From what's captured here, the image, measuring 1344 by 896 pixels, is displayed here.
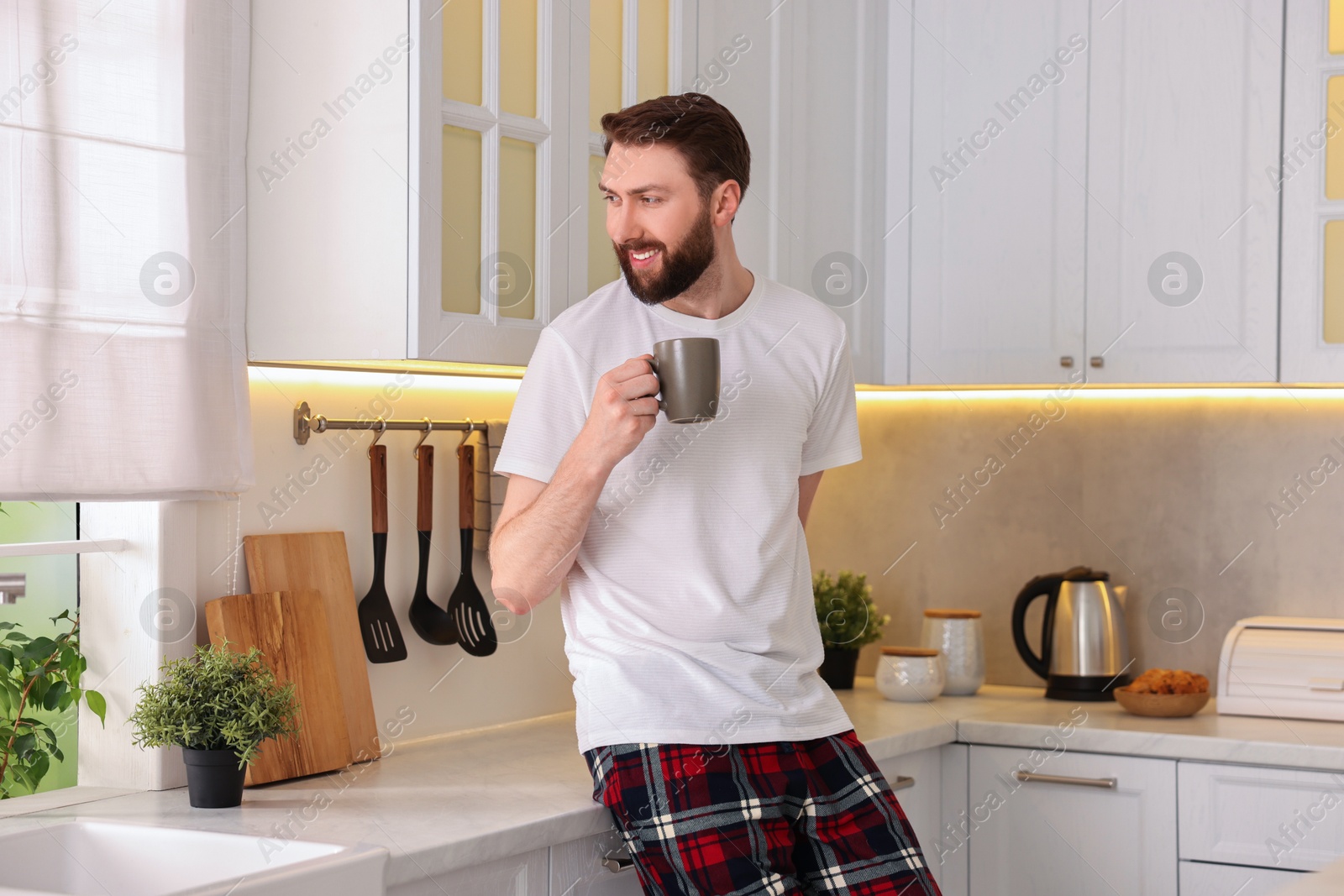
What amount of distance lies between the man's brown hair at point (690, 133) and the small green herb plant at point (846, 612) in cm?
130

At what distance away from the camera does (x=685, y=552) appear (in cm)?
172

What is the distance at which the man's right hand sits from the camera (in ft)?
5.13

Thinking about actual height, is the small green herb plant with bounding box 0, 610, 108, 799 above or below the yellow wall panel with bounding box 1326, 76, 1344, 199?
below

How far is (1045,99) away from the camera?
2662mm

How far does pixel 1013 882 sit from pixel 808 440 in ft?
3.41

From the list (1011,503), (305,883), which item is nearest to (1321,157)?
(1011,503)

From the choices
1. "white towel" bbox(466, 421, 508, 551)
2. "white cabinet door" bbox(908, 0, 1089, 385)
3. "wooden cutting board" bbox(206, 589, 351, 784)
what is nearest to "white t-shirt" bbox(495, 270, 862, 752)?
"wooden cutting board" bbox(206, 589, 351, 784)

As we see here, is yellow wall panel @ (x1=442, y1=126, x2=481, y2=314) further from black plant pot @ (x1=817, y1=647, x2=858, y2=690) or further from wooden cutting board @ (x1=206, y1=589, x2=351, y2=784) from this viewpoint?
black plant pot @ (x1=817, y1=647, x2=858, y2=690)

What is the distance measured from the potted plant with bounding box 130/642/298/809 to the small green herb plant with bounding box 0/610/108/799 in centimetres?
18

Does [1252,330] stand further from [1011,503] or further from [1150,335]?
[1011,503]

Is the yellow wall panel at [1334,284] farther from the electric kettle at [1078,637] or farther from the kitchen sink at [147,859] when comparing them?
the kitchen sink at [147,859]

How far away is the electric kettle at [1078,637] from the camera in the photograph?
273 cm

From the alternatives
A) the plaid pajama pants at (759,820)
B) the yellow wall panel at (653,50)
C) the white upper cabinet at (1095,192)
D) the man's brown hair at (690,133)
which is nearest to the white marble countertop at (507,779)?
the plaid pajama pants at (759,820)

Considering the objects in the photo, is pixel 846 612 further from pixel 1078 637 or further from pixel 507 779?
pixel 507 779
